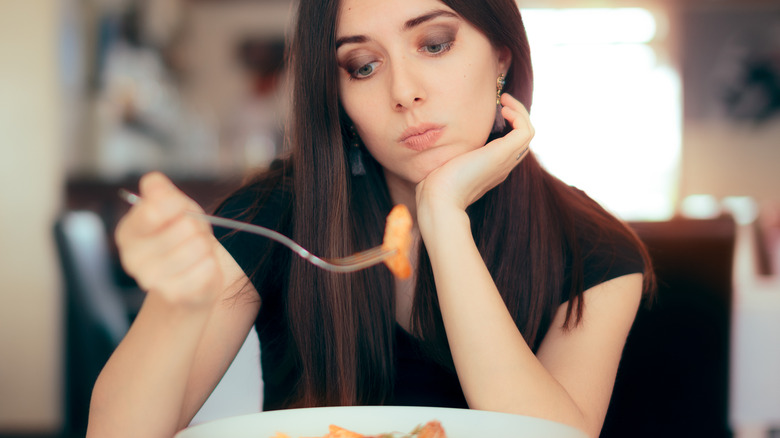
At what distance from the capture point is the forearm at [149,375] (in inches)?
26.6

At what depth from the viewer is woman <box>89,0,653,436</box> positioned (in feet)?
3.04

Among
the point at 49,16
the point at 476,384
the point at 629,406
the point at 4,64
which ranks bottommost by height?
the point at 629,406

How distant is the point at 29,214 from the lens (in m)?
3.24

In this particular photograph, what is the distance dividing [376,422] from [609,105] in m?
5.83

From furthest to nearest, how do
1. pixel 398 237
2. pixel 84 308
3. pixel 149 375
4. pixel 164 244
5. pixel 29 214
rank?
1. pixel 29 214
2. pixel 84 308
3. pixel 398 237
4. pixel 149 375
5. pixel 164 244

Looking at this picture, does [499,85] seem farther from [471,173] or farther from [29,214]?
[29,214]

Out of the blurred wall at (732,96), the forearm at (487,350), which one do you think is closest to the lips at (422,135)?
the forearm at (487,350)

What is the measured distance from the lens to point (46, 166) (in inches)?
128

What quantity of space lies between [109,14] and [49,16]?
1.46 feet

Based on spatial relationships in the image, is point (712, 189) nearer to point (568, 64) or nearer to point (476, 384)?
point (568, 64)

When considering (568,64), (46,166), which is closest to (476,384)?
(46,166)

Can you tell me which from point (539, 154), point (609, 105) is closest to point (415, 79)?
point (539, 154)

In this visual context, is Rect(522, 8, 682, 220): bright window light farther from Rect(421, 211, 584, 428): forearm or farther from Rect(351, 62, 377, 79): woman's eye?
Rect(421, 211, 584, 428): forearm

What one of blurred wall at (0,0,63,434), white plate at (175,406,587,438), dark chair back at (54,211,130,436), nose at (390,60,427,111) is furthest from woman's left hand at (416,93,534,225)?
blurred wall at (0,0,63,434)
